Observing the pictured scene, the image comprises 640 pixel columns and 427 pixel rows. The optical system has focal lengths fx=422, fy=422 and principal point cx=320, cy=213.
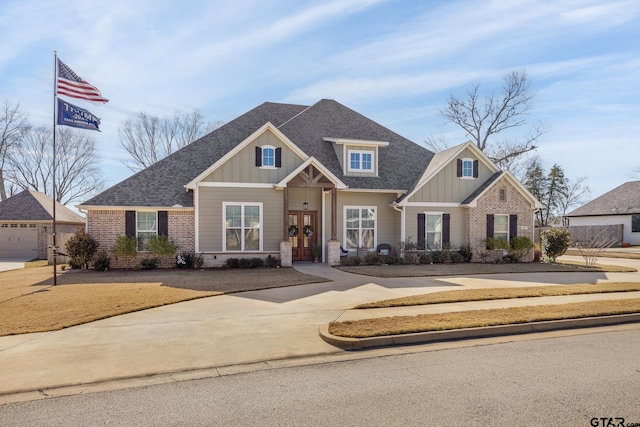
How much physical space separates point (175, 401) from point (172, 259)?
1420 centimetres

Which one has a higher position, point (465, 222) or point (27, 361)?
point (465, 222)

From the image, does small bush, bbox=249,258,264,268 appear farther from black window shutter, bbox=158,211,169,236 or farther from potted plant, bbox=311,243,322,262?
black window shutter, bbox=158,211,169,236

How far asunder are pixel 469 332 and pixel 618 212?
39283 mm

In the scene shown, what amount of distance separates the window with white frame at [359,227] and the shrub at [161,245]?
307 inches

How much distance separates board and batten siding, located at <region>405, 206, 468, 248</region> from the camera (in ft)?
66.7

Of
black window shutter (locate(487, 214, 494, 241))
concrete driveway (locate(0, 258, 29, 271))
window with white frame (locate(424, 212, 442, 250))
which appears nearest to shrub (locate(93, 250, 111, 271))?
concrete driveway (locate(0, 258, 29, 271))

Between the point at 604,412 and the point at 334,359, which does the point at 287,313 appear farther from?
the point at 604,412

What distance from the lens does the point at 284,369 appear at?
5742 mm

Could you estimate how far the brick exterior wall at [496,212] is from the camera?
20859 millimetres

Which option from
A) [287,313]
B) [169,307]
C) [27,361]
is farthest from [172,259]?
Result: [27,361]

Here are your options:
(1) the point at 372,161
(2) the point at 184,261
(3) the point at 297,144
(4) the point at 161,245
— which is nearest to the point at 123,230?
(4) the point at 161,245

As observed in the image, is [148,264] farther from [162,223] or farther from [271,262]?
[271,262]

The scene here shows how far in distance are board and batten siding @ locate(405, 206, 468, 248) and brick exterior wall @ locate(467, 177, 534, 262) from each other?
1.05 feet

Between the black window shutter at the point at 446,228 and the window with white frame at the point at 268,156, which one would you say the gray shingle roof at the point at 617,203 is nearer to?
the black window shutter at the point at 446,228
